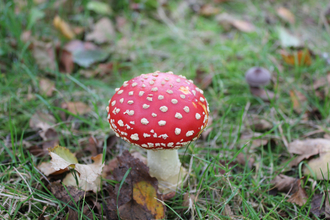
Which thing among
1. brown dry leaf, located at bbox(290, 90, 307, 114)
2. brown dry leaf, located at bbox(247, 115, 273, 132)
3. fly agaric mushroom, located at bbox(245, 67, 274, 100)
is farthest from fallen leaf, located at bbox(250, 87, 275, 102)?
brown dry leaf, located at bbox(247, 115, 273, 132)

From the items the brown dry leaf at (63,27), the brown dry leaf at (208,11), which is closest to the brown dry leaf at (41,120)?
the brown dry leaf at (63,27)

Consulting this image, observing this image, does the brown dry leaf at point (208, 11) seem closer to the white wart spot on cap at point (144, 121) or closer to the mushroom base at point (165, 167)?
the mushroom base at point (165, 167)

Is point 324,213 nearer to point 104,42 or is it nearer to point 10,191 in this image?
point 10,191

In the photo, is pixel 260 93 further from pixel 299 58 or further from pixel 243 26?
pixel 243 26

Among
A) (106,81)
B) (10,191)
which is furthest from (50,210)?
(106,81)

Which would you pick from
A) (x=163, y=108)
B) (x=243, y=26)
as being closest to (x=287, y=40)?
(x=243, y=26)

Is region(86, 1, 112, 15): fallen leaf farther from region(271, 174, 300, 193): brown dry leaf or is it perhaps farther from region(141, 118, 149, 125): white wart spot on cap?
region(271, 174, 300, 193): brown dry leaf
